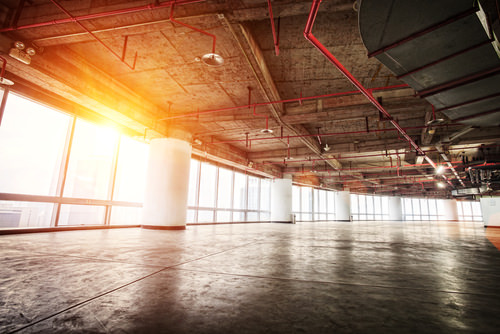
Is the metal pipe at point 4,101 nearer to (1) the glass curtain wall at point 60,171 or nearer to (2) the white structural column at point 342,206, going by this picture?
(1) the glass curtain wall at point 60,171

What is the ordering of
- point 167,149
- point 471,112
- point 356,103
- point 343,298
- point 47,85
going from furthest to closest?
1. point 167,149
2. point 356,103
3. point 47,85
4. point 471,112
5. point 343,298

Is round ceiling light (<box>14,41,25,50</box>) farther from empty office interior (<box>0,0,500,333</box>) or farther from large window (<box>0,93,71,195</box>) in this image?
large window (<box>0,93,71,195</box>)

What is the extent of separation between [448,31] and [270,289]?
376 centimetres

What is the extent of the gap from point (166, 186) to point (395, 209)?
1200 inches

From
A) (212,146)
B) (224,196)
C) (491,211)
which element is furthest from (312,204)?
(212,146)

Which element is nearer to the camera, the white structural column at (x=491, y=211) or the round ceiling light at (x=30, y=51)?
the round ceiling light at (x=30, y=51)

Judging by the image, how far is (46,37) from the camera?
4.86 m

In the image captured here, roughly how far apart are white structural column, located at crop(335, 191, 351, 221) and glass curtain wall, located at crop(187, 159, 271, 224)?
9.14 meters

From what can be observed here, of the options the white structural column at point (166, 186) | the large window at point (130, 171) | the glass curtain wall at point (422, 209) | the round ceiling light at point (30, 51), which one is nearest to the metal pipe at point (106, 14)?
the round ceiling light at point (30, 51)

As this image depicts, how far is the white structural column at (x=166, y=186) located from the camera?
8766 mm

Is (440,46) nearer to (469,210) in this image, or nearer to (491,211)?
(491,211)

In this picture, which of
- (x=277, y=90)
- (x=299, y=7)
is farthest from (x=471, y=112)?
(x=277, y=90)

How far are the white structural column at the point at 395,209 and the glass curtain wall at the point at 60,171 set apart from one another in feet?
100

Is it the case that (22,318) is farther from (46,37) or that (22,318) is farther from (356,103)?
(356,103)
